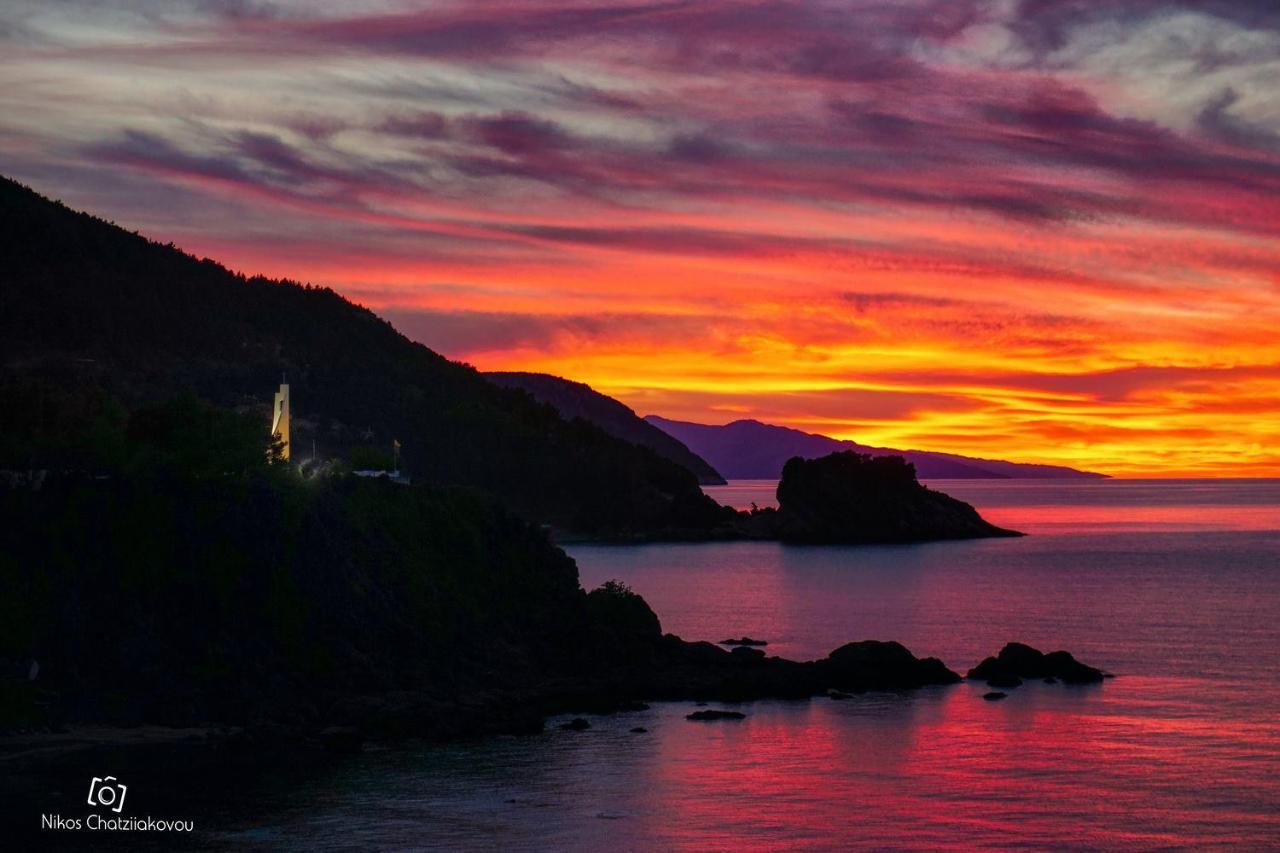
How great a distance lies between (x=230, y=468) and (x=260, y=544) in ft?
18.9

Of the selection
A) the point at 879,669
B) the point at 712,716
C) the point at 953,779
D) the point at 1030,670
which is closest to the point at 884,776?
the point at 953,779

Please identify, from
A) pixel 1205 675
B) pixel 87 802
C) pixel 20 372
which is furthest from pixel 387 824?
pixel 20 372

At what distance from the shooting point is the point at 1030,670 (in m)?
78.6

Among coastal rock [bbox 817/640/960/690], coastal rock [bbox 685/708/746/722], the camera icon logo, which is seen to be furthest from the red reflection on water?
the camera icon logo

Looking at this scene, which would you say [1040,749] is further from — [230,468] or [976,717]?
[230,468]

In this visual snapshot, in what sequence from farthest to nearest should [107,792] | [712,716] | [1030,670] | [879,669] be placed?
1. [1030,670]
2. [879,669]
3. [712,716]
4. [107,792]

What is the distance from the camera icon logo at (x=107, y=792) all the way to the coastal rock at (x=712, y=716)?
24313mm

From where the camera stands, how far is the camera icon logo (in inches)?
1881

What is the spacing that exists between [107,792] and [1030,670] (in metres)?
47.2

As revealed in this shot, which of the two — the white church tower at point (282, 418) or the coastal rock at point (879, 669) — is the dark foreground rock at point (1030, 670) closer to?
the coastal rock at point (879, 669)

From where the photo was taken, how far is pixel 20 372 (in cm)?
17912

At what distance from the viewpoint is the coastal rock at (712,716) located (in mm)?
65062

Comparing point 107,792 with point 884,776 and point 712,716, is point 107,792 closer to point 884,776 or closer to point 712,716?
point 712,716

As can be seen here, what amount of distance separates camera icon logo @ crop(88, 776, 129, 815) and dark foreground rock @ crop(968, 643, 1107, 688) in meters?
43.0
